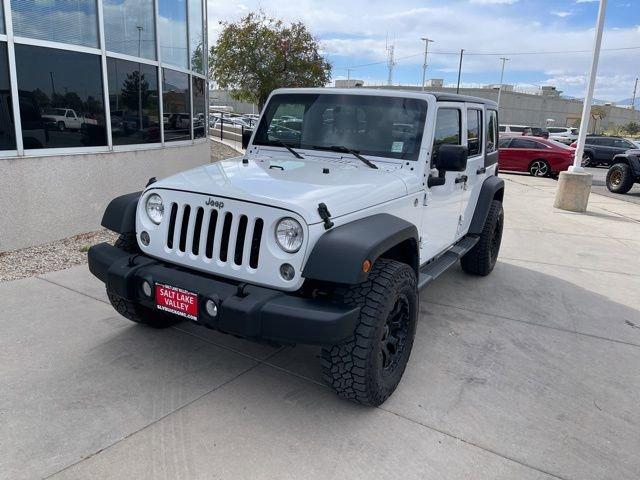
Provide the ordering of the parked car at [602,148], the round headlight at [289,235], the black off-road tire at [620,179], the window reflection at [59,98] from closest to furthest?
the round headlight at [289,235]
the window reflection at [59,98]
the black off-road tire at [620,179]
the parked car at [602,148]

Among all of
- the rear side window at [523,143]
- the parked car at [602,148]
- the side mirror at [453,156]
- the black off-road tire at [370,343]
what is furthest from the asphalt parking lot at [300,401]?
the parked car at [602,148]

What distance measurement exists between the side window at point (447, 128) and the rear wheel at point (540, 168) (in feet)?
46.2

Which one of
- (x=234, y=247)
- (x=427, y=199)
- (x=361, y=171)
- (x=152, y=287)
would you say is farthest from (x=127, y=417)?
(x=427, y=199)

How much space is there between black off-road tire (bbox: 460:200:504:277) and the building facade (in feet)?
15.2

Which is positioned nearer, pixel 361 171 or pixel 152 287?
pixel 152 287

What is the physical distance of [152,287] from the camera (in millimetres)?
2941

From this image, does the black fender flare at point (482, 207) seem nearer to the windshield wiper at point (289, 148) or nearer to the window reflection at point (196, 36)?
the windshield wiper at point (289, 148)

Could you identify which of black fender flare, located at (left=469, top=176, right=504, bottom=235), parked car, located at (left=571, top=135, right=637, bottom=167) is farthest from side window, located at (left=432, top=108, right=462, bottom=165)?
parked car, located at (left=571, top=135, right=637, bottom=167)

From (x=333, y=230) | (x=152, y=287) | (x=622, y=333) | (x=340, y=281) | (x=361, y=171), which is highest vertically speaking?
(x=361, y=171)

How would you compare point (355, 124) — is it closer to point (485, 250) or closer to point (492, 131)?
point (485, 250)

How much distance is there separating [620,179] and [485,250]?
1088 cm

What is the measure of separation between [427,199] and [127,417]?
2.52 metres

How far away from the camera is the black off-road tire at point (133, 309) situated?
3.44 meters

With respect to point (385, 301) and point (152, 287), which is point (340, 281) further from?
point (152, 287)
